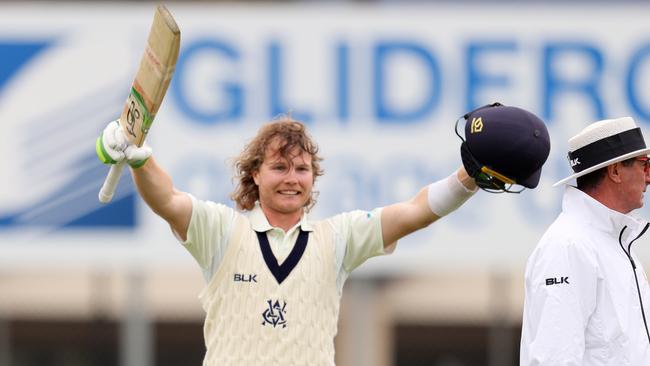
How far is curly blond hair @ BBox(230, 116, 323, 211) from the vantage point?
17.9 ft

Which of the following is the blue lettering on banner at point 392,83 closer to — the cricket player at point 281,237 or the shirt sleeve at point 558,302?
the cricket player at point 281,237

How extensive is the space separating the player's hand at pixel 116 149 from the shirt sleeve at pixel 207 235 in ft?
1.50

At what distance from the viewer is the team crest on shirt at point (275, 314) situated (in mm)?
5227

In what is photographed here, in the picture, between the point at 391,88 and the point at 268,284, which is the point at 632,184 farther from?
the point at 391,88

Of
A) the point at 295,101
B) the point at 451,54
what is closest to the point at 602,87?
the point at 451,54

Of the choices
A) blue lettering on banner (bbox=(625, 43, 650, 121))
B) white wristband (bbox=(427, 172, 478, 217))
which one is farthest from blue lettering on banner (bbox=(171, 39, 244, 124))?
white wristband (bbox=(427, 172, 478, 217))

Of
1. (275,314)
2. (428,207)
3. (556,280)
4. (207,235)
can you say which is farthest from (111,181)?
(556,280)

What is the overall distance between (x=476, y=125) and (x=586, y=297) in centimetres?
72

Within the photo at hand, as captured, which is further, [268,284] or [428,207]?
[428,207]

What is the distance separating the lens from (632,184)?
510cm

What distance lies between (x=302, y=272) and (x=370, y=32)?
566 cm

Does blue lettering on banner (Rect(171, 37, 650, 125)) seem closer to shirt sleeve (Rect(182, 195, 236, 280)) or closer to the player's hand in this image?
shirt sleeve (Rect(182, 195, 236, 280))

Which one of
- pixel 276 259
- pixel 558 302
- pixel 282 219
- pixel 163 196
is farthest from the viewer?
pixel 282 219

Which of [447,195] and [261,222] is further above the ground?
[447,195]
